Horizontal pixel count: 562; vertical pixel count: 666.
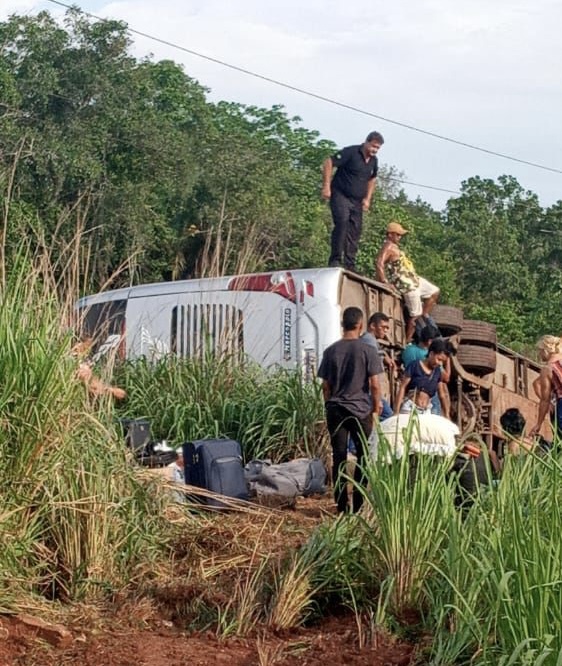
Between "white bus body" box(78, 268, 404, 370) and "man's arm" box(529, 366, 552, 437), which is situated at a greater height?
"white bus body" box(78, 268, 404, 370)

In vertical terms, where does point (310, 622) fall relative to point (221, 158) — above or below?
below

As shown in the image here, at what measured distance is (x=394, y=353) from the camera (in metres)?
12.8

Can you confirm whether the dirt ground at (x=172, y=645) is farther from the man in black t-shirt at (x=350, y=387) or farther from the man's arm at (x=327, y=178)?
the man's arm at (x=327, y=178)

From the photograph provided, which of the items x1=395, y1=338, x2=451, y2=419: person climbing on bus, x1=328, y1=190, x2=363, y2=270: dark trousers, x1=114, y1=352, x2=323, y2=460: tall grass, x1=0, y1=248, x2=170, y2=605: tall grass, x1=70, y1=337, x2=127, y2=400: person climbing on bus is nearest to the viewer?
x1=0, y1=248, x2=170, y2=605: tall grass

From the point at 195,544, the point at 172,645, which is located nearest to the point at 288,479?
the point at 195,544

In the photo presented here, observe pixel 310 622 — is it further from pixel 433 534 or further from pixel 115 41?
pixel 115 41

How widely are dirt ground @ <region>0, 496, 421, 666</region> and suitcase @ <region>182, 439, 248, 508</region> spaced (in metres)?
2.53

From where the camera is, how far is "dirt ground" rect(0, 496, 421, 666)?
5.51 meters

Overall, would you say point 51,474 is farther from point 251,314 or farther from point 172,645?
point 251,314

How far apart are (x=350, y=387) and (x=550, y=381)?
58.1 inches

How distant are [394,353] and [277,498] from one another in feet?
12.1

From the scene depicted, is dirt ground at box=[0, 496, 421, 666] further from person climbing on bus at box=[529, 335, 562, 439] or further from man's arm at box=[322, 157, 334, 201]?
man's arm at box=[322, 157, 334, 201]

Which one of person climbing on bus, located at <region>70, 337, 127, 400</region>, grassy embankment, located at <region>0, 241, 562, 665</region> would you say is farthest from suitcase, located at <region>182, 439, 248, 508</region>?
person climbing on bus, located at <region>70, 337, 127, 400</region>

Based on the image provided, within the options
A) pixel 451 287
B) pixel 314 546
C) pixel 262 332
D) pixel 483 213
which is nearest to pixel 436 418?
pixel 314 546
